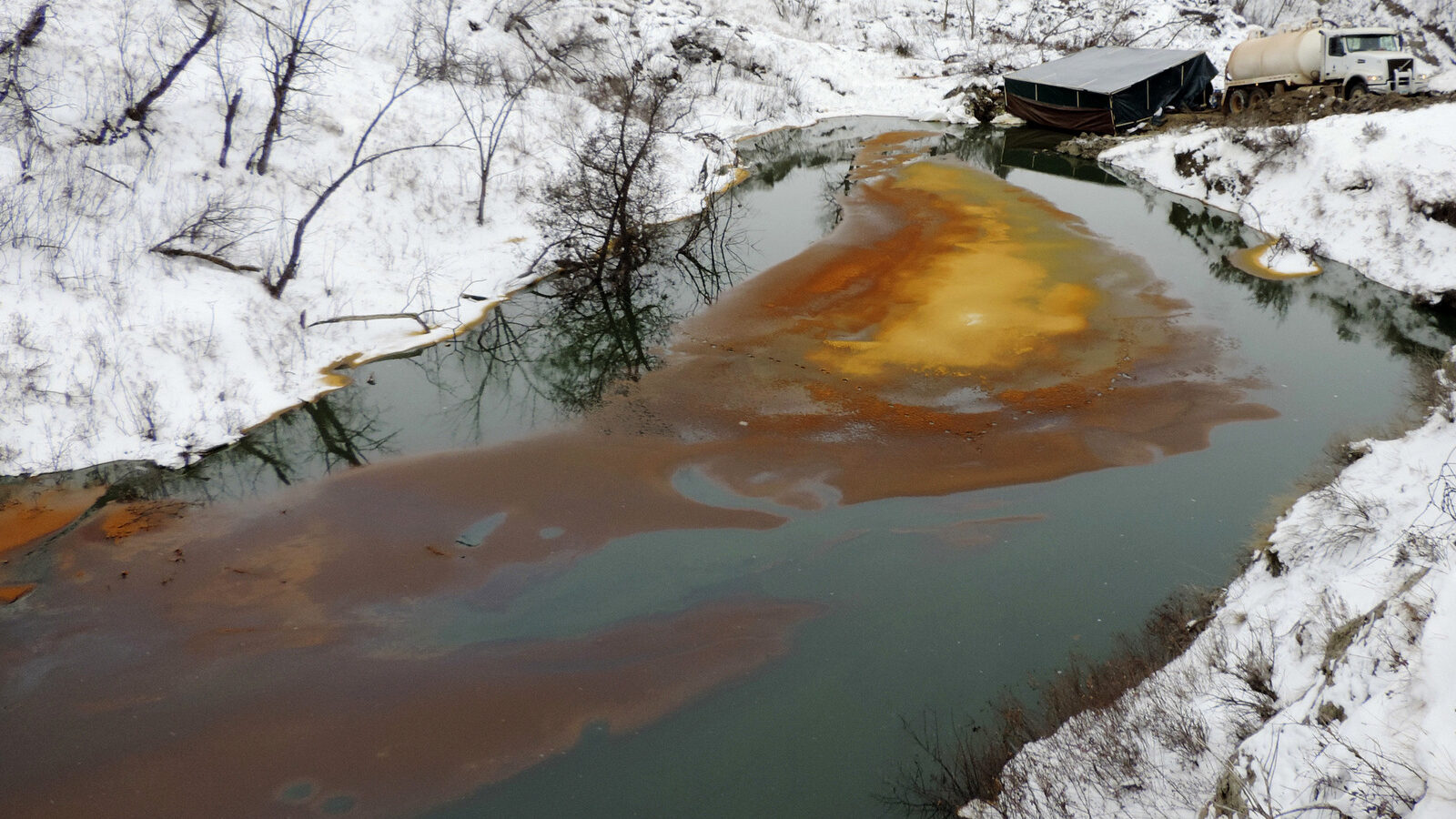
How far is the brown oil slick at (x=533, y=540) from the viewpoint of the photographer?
8852mm

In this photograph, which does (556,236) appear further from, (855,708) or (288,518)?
(855,708)

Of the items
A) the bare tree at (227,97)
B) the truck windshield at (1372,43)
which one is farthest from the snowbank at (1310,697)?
the truck windshield at (1372,43)

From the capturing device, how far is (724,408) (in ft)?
49.9

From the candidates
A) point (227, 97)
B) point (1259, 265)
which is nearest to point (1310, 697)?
point (1259, 265)

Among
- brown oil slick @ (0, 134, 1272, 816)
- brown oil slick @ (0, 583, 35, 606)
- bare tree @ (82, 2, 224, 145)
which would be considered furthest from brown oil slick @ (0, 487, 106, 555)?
bare tree @ (82, 2, 224, 145)

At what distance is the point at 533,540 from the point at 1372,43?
30601mm

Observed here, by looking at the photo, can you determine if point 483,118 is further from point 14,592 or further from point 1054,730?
point 1054,730

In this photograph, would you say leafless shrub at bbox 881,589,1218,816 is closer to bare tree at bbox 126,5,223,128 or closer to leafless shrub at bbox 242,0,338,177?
leafless shrub at bbox 242,0,338,177

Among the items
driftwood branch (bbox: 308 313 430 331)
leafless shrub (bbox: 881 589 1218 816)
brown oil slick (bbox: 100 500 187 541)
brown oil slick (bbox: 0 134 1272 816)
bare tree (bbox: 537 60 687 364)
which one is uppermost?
bare tree (bbox: 537 60 687 364)

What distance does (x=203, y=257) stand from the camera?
58.9 ft

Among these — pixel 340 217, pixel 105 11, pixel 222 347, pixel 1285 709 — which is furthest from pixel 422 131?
pixel 1285 709

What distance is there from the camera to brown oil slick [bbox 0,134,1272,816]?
348 inches

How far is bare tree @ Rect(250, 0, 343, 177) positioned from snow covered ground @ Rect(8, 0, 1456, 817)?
28cm

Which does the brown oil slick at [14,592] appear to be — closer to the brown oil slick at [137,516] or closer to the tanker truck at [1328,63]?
the brown oil slick at [137,516]
